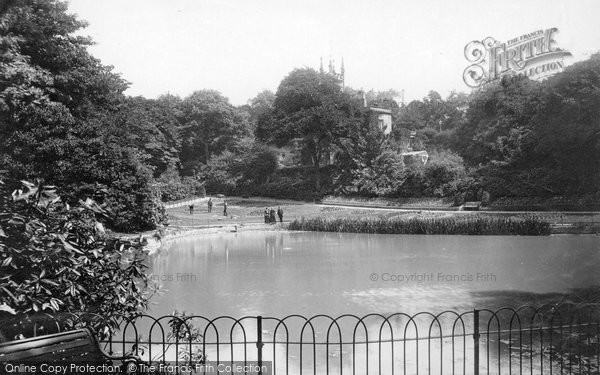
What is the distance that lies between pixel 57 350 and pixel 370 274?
43.9 ft

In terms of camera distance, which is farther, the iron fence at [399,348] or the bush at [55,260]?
the iron fence at [399,348]

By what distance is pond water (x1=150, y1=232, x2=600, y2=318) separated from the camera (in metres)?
12.4

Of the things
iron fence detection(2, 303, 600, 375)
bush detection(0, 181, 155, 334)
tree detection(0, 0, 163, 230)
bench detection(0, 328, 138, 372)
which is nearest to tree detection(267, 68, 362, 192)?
tree detection(0, 0, 163, 230)

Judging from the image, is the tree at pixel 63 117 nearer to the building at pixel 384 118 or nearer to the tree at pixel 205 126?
the tree at pixel 205 126

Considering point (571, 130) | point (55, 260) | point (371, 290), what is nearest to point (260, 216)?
point (571, 130)

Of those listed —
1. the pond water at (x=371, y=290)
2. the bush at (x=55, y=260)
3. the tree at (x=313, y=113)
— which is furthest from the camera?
the tree at (x=313, y=113)

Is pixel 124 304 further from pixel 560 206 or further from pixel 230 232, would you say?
pixel 560 206

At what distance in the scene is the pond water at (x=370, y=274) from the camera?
12.4 meters

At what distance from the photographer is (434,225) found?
26984mm

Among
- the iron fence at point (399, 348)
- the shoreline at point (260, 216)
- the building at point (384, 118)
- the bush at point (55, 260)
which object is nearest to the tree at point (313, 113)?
the shoreline at point (260, 216)

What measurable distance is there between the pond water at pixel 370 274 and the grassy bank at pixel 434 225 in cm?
93

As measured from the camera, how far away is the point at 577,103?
2873cm

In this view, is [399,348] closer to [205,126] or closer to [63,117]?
[63,117]

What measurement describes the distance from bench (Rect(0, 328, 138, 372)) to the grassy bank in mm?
23842
